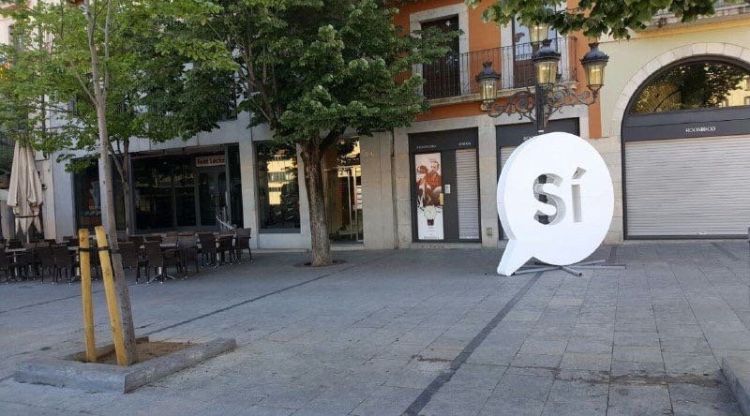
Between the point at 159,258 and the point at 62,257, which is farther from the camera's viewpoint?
the point at 62,257

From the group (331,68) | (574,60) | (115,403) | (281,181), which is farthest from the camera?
(281,181)

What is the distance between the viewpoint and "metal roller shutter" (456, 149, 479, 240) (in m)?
16.6

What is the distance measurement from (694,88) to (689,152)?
1.54 m

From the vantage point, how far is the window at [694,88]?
46.4 ft

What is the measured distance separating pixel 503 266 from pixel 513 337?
451 centimetres

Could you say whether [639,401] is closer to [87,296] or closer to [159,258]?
[87,296]

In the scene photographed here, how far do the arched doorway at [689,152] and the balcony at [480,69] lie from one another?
210cm

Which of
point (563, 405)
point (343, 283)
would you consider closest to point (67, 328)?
point (343, 283)

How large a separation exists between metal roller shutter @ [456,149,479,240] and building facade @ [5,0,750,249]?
1.5 inches

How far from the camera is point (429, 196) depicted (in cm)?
1716

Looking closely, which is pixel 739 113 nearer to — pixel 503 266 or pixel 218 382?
pixel 503 266

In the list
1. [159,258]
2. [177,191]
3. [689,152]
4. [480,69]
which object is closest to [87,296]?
[159,258]

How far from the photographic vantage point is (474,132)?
16.5 metres

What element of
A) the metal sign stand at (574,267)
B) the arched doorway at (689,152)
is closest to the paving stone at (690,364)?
the metal sign stand at (574,267)
